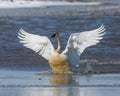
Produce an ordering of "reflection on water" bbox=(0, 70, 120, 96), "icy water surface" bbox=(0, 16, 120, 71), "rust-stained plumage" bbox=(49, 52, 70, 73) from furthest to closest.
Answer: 1. "icy water surface" bbox=(0, 16, 120, 71)
2. "rust-stained plumage" bbox=(49, 52, 70, 73)
3. "reflection on water" bbox=(0, 70, 120, 96)

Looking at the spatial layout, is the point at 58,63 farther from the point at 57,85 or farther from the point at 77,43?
the point at 57,85

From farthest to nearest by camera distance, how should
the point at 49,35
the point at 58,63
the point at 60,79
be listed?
1. the point at 49,35
2. the point at 58,63
3. the point at 60,79

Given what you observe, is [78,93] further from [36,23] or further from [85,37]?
[36,23]

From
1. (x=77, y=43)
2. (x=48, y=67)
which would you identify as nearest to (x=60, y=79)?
(x=77, y=43)

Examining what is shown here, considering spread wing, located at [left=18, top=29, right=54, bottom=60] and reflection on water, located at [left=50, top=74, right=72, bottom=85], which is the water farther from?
spread wing, located at [left=18, top=29, right=54, bottom=60]

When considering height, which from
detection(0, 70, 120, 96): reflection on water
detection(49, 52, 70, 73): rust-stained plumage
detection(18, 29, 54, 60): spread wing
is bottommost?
detection(0, 70, 120, 96): reflection on water

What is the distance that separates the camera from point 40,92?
41.9 ft

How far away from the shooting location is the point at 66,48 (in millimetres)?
16219

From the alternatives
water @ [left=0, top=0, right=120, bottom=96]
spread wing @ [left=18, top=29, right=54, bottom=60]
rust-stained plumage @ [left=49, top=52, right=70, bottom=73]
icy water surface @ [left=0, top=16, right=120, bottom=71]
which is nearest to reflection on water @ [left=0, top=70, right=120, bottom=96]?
water @ [left=0, top=0, right=120, bottom=96]

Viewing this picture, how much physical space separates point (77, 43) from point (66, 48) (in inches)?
9.7

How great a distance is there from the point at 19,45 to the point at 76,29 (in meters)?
4.45

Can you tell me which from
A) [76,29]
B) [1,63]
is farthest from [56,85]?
[76,29]

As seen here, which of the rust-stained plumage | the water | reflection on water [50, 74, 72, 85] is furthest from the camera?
the rust-stained plumage

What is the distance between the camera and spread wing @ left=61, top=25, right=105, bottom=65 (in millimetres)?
16172
